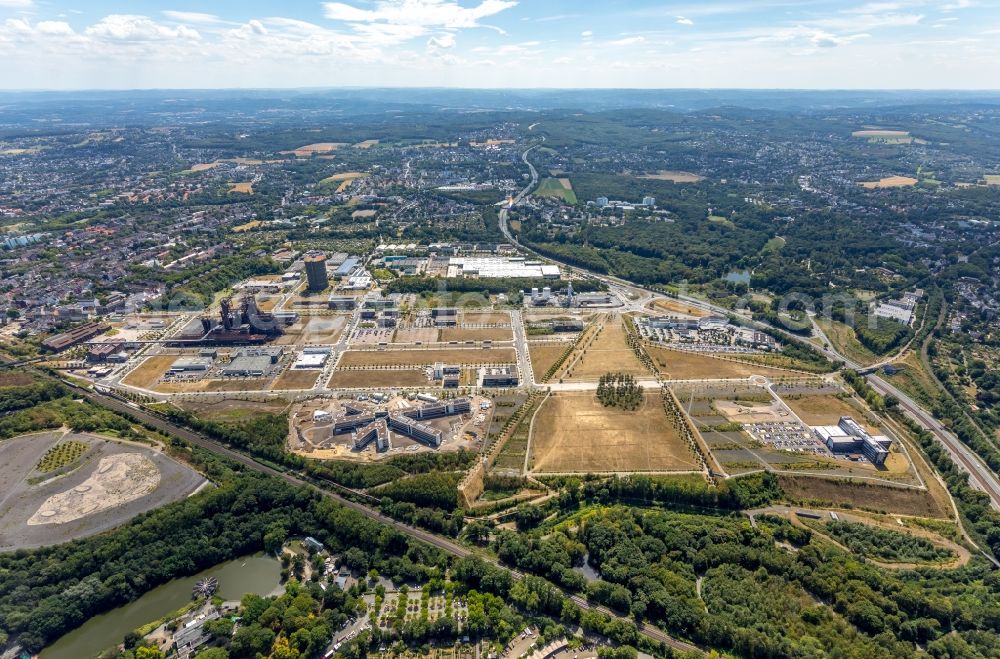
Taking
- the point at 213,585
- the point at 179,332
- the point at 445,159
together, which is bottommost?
the point at 213,585

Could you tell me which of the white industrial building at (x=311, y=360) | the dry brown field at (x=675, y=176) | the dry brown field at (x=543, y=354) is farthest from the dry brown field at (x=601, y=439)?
the dry brown field at (x=675, y=176)

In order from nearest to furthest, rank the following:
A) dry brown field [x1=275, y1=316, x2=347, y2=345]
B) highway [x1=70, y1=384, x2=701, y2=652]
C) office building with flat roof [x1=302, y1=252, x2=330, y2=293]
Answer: highway [x1=70, y1=384, x2=701, y2=652] < dry brown field [x1=275, y1=316, x2=347, y2=345] < office building with flat roof [x1=302, y1=252, x2=330, y2=293]

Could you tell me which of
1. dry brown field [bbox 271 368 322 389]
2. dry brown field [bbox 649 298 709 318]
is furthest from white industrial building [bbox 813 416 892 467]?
dry brown field [bbox 271 368 322 389]

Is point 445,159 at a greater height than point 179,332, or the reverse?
point 445,159

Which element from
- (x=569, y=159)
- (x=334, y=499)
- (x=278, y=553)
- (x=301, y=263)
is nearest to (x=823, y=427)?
(x=334, y=499)

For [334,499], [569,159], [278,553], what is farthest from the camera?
[569,159]

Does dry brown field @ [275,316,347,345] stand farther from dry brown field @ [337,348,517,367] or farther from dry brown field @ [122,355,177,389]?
dry brown field @ [122,355,177,389]

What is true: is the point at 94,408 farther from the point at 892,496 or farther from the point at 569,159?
the point at 569,159
